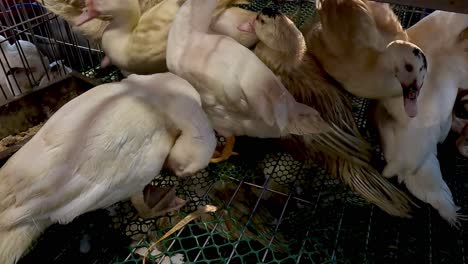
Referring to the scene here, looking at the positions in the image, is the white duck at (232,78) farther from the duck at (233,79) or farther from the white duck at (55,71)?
the white duck at (55,71)

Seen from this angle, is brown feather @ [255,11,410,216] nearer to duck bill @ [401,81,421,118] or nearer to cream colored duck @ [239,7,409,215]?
cream colored duck @ [239,7,409,215]

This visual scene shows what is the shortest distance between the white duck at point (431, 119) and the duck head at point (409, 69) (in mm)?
81

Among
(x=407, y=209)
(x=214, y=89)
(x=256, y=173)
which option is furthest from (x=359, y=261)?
(x=214, y=89)

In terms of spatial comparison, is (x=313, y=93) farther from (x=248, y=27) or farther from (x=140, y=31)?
(x=140, y=31)

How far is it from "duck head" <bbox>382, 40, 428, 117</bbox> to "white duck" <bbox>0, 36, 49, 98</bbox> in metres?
0.99

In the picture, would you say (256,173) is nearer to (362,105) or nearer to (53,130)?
(362,105)

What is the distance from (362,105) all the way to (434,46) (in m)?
0.24

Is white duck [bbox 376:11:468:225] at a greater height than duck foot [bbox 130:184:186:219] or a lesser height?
greater

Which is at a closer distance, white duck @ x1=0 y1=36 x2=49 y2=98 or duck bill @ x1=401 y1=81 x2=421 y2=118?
duck bill @ x1=401 y1=81 x2=421 y2=118

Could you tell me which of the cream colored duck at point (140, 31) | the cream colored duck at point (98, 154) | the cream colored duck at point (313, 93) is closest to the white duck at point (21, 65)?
the cream colored duck at point (140, 31)

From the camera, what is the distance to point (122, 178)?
68 cm

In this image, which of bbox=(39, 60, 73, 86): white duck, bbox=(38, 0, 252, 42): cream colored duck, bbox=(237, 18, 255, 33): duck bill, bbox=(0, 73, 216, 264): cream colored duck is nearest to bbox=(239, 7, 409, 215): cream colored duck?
bbox=(237, 18, 255, 33): duck bill

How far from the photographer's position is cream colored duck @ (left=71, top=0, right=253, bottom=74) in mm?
957

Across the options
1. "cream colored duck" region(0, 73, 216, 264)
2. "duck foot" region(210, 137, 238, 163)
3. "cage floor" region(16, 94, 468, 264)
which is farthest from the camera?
"duck foot" region(210, 137, 238, 163)
